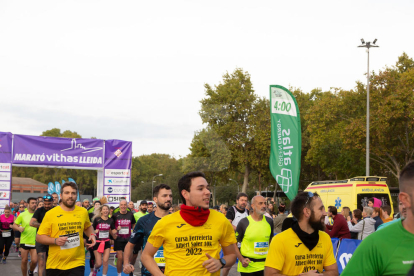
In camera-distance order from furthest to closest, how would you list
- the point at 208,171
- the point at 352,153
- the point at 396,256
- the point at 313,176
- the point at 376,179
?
the point at 313,176, the point at 208,171, the point at 352,153, the point at 376,179, the point at 396,256

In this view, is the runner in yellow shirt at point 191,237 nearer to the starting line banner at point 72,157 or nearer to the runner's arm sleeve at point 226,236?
the runner's arm sleeve at point 226,236

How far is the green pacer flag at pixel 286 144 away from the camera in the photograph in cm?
1239

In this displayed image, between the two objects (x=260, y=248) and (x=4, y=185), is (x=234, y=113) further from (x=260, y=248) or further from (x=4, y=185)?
(x=260, y=248)

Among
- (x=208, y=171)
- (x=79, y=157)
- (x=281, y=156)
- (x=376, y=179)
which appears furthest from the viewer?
(x=208, y=171)

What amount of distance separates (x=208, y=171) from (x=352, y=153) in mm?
14014

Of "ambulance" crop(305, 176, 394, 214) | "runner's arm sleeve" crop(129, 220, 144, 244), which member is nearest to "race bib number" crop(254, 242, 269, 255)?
"runner's arm sleeve" crop(129, 220, 144, 244)

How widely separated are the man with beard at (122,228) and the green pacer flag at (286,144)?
12.5 feet

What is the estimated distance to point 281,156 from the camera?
12.5m

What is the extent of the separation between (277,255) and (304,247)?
25cm

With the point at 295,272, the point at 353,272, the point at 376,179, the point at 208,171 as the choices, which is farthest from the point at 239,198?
the point at 208,171

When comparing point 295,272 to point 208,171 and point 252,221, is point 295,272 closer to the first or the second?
point 252,221

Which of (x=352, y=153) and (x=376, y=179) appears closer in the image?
(x=376, y=179)

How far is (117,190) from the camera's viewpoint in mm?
21766

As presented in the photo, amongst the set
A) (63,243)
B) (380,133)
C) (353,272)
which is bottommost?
(63,243)
